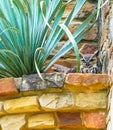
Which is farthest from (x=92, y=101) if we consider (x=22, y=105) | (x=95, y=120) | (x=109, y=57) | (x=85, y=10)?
(x=85, y=10)

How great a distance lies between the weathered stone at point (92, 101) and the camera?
2195mm

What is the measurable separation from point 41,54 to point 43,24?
0.58ft

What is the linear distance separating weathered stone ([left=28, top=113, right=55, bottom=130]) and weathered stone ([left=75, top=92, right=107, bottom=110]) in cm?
18

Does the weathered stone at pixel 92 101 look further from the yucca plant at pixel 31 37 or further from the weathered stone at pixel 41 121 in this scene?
the yucca plant at pixel 31 37

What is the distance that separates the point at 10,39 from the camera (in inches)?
93.6

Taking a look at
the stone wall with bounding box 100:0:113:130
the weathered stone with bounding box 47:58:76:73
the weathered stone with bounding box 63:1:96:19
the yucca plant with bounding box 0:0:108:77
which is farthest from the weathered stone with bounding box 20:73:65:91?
the weathered stone with bounding box 63:1:96:19

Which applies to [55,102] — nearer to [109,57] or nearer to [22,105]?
[22,105]

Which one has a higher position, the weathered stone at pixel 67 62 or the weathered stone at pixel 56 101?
the weathered stone at pixel 67 62

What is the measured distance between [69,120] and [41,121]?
0.16 metres

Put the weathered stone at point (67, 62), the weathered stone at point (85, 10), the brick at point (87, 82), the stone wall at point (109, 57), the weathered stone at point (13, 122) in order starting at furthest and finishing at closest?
1. the weathered stone at point (85, 10)
2. the weathered stone at point (67, 62)
3. the weathered stone at point (13, 122)
4. the brick at point (87, 82)
5. the stone wall at point (109, 57)

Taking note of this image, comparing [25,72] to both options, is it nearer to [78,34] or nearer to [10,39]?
[10,39]

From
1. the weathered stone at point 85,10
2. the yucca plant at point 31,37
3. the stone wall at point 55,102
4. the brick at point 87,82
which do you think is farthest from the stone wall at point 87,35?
the brick at point 87,82

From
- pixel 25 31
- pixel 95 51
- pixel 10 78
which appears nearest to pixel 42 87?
pixel 10 78

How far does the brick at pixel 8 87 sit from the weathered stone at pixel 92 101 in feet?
1.14
